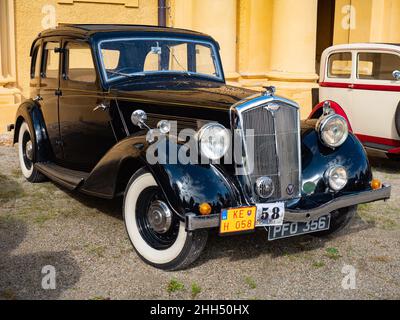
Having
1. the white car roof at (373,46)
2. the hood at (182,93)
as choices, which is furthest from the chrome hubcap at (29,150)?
the white car roof at (373,46)

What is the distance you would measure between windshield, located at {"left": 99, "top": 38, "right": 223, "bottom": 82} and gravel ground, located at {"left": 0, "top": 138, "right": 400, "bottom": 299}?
1.22 meters

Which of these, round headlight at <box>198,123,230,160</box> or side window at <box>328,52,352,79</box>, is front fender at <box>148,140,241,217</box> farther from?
side window at <box>328,52,352,79</box>

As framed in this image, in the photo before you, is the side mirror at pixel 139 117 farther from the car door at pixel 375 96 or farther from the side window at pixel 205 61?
the car door at pixel 375 96

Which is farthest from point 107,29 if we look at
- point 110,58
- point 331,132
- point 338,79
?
point 338,79

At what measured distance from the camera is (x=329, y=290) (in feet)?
10.8

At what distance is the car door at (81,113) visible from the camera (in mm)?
4426

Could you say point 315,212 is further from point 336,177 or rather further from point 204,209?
point 204,209

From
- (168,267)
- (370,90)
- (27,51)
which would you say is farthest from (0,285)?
(27,51)

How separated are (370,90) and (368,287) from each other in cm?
392

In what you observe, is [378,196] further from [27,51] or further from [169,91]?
[27,51]

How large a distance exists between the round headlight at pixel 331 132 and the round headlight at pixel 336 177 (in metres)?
0.21

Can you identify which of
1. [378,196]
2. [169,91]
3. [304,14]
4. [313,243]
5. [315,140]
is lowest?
[313,243]

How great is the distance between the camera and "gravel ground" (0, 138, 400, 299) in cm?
322

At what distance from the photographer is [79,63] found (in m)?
4.86
